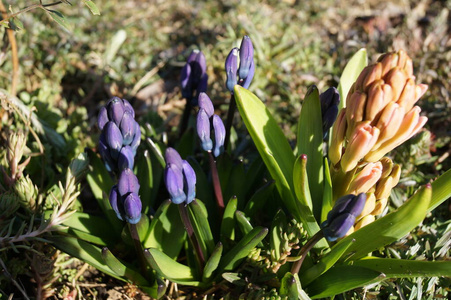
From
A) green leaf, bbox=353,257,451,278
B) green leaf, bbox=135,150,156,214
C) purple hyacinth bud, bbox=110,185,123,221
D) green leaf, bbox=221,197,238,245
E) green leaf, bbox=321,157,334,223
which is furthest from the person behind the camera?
green leaf, bbox=135,150,156,214

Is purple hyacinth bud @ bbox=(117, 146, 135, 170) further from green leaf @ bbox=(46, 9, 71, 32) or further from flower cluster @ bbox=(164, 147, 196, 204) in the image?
green leaf @ bbox=(46, 9, 71, 32)

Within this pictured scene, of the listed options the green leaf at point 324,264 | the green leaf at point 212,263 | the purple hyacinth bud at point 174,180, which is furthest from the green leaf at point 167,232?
the green leaf at point 324,264

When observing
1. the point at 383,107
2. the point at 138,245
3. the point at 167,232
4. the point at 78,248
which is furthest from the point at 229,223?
the point at 383,107

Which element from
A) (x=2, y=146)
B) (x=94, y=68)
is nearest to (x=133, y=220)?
(x=2, y=146)

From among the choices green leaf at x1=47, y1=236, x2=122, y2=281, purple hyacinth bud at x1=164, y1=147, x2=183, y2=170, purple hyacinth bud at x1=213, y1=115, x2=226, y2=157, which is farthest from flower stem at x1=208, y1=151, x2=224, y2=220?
green leaf at x1=47, y1=236, x2=122, y2=281

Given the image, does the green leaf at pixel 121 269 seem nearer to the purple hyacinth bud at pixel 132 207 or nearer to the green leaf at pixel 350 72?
the purple hyacinth bud at pixel 132 207

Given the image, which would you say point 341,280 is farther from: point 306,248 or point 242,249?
point 242,249
